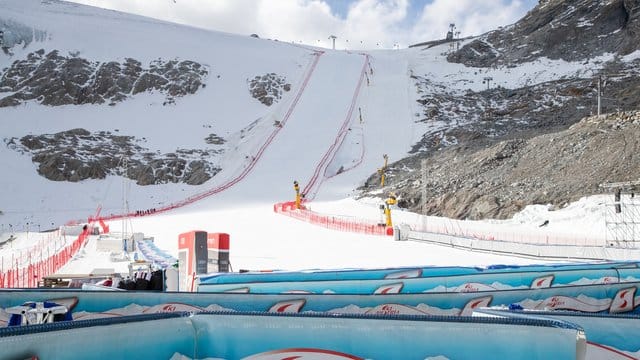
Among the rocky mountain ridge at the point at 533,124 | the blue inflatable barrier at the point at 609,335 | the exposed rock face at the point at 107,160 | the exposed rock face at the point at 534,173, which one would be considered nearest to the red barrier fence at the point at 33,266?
the blue inflatable barrier at the point at 609,335

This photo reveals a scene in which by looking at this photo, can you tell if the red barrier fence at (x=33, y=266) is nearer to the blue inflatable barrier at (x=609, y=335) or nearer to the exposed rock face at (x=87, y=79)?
the blue inflatable barrier at (x=609, y=335)

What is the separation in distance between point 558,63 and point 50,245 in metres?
62.9

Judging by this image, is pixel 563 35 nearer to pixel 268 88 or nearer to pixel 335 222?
pixel 268 88

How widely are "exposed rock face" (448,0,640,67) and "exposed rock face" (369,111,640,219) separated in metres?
40.9

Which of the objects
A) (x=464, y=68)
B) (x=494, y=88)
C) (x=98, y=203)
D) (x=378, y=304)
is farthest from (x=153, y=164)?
(x=378, y=304)

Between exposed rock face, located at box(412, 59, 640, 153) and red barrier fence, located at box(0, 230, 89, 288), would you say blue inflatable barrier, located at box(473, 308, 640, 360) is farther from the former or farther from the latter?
exposed rock face, located at box(412, 59, 640, 153)

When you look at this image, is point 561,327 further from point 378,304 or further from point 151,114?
point 151,114

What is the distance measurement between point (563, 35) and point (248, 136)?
44030 mm

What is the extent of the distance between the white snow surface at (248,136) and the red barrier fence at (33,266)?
68cm

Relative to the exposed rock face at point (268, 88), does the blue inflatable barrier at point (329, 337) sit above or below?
below

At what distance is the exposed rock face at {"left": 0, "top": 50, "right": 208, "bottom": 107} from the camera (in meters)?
69.8

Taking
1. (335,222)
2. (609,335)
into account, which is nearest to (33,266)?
(335,222)

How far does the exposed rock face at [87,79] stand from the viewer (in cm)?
6975

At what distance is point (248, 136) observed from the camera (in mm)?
61094
